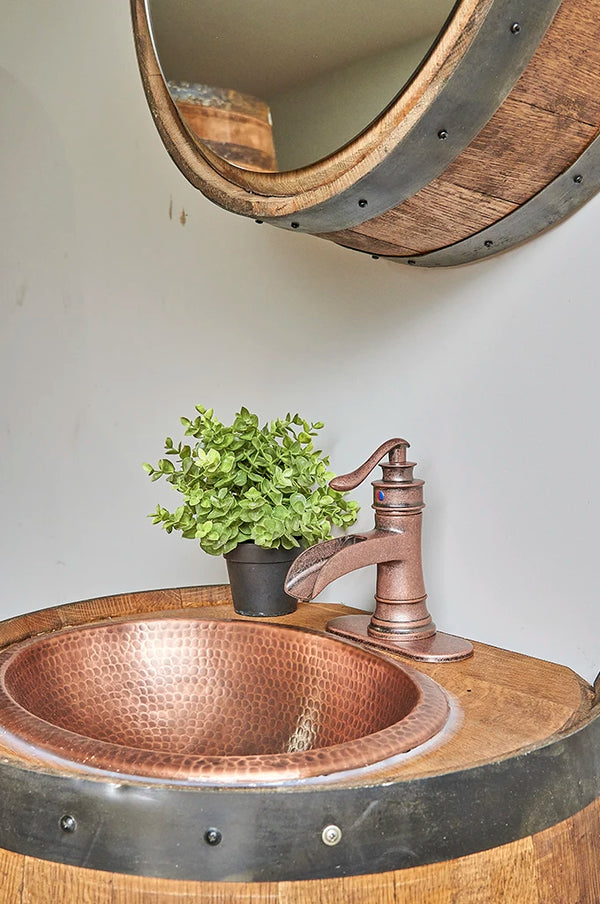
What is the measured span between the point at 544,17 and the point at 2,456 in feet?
5.35

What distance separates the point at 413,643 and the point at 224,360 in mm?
665

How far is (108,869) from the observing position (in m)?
0.66

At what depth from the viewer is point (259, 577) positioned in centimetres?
119

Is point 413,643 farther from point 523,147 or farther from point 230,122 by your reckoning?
point 230,122

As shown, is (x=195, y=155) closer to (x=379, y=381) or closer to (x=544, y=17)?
(x=379, y=381)

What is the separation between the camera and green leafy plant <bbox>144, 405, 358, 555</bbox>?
3.81 ft

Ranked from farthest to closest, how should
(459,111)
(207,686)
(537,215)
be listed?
1. (207,686)
2. (537,215)
3. (459,111)

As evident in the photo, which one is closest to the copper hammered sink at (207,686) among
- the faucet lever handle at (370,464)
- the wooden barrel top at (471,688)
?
the wooden barrel top at (471,688)

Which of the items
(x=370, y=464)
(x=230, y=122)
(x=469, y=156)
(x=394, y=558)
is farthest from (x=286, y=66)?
(x=394, y=558)

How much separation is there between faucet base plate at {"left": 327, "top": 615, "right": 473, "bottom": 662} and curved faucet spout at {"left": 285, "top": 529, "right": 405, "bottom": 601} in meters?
0.09

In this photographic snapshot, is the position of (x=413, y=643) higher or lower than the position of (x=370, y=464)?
lower

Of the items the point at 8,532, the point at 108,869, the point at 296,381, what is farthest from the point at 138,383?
the point at 108,869

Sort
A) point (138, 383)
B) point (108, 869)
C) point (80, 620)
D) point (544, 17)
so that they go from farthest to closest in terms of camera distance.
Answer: point (138, 383), point (80, 620), point (544, 17), point (108, 869)

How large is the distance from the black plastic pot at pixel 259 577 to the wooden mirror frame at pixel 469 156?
40 cm
